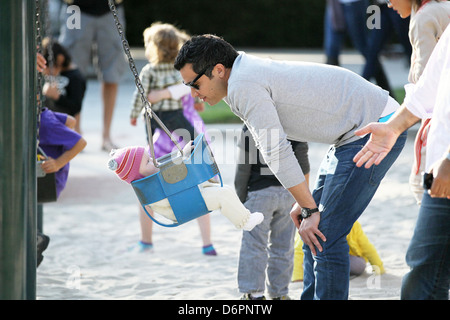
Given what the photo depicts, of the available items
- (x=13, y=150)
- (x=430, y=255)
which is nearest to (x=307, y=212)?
(x=430, y=255)

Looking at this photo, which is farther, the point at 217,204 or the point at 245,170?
the point at 245,170

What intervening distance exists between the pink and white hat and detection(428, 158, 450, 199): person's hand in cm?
131

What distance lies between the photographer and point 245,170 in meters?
3.92

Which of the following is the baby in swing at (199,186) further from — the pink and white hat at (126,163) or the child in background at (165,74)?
the child in background at (165,74)

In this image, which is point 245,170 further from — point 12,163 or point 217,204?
point 12,163

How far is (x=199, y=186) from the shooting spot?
306 centimetres

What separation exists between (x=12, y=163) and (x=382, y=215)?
3.74 m

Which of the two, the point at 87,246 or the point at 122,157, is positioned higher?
the point at 122,157

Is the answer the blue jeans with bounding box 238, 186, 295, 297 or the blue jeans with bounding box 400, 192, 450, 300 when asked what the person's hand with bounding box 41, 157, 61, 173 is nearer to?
the blue jeans with bounding box 238, 186, 295, 297

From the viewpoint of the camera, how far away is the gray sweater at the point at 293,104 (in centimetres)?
289

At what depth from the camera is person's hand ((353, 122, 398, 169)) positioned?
272cm

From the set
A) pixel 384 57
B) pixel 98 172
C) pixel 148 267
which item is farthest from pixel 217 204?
pixel 384 57

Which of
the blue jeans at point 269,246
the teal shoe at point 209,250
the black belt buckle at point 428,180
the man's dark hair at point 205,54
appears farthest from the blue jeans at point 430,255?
the teal shoe at point 209,250
